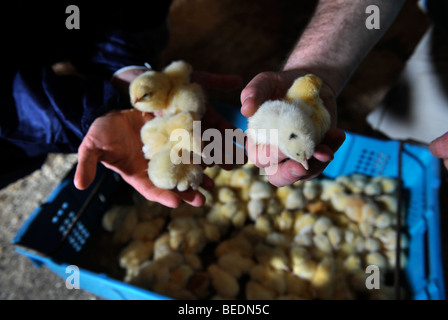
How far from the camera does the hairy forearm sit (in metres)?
1.13

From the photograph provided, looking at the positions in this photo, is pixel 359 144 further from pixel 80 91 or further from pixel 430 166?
pixel 80 91

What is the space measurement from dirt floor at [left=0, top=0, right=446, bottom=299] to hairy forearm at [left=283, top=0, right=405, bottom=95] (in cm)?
66

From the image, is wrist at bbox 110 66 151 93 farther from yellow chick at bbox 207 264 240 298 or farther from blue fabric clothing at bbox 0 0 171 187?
yellow chick at bbox 207 264 240 298

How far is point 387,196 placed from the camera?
1.52m

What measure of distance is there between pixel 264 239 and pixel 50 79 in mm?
1065

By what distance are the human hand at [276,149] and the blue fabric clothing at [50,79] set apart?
577mm

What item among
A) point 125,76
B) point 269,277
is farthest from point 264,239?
point 125,76

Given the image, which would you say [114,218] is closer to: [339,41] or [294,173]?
[294,173]

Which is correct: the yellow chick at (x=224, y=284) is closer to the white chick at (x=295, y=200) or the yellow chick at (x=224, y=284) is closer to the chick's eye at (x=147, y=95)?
the white chick at (x=295, y=200)

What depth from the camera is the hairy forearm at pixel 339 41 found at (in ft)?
3.70

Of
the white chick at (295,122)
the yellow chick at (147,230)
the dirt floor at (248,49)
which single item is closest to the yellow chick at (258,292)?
the yellow chick at (147,230)

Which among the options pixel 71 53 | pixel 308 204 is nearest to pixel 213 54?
pixel 71 53

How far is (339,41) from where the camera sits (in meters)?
1.17
